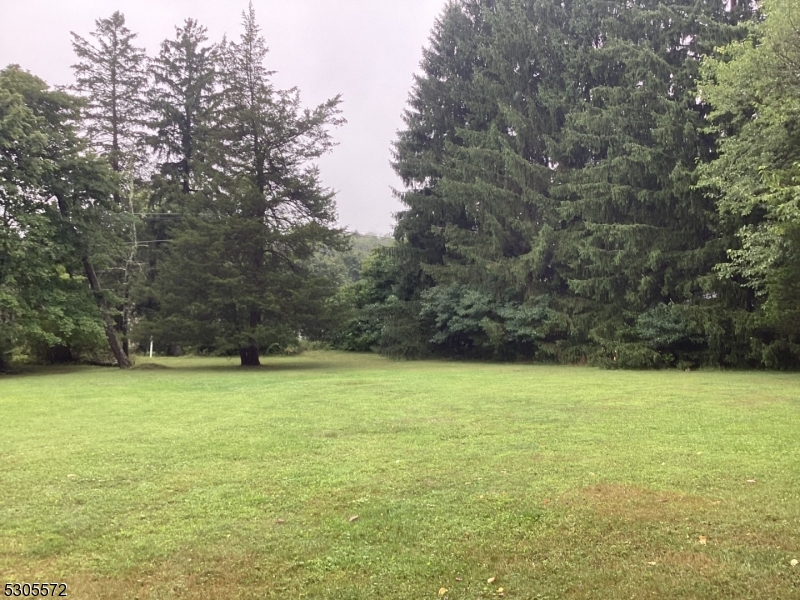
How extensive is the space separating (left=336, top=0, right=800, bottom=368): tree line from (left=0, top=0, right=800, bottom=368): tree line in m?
0.09

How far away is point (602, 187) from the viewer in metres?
21.6

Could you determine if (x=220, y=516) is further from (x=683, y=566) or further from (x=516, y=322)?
(x=516, y=322)

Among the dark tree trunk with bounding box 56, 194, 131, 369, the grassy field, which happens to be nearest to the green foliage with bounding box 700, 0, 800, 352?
the grassy field

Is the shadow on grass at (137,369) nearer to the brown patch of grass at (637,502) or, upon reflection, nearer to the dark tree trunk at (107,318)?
the dark tree trunk at (107,318)

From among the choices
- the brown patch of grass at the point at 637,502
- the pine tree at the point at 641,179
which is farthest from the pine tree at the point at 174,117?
the brown patch of grass at the point at 637,502

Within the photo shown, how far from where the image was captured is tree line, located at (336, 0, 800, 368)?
15750mm

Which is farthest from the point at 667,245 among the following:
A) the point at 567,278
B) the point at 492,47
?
the point at 492,47

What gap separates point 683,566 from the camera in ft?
11.5

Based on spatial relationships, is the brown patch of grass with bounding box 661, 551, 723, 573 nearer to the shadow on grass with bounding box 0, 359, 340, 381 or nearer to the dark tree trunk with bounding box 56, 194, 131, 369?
the shadow on grass with bounding box 0, 359, 340, 381

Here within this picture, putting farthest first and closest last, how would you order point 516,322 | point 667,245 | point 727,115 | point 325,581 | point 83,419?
point 516,322 < point 667,245 < point 727,115 < point 83,419 < point 325,581

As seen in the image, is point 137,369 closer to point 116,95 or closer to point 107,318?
point 107,318

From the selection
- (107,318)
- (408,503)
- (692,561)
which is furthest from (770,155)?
(107,318)

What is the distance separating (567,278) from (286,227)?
11.3 m

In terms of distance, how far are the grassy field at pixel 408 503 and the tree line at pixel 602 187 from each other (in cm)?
951
